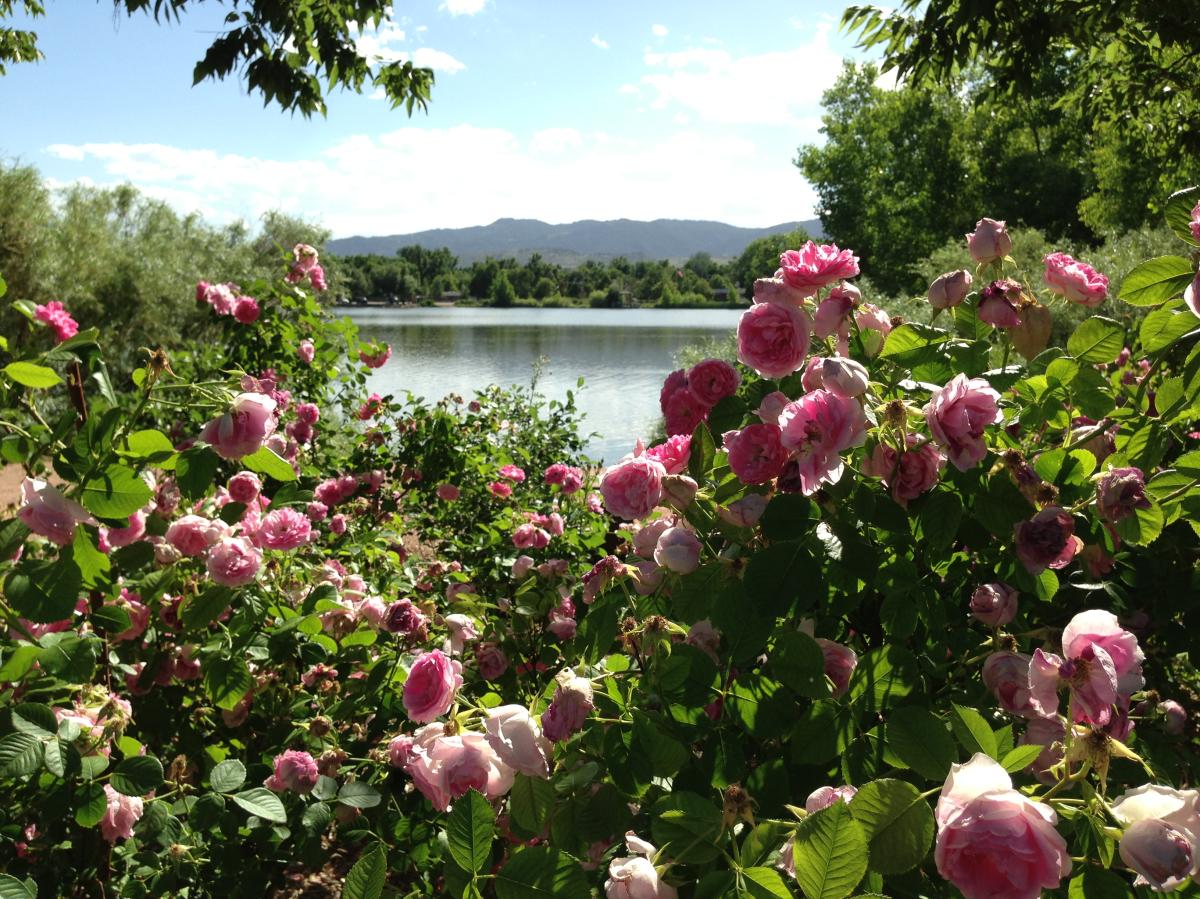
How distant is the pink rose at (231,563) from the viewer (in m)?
1.60

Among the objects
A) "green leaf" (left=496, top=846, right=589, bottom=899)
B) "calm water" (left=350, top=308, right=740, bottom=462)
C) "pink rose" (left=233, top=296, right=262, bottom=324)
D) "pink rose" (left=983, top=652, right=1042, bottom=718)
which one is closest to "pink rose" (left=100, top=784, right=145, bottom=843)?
"green leaf" (left=496, top=846, right=589, bottom=899)

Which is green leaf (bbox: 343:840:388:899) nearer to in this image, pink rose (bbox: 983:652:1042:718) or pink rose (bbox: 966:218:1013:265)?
pink rose (bbox: 983:652:1042:718)

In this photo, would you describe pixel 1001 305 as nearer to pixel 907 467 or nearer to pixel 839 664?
pixel 907 467

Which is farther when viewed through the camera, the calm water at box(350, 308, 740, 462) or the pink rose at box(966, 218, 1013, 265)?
the calm water at box(350, 308, 740, 462)

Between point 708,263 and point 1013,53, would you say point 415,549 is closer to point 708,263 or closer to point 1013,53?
point 1013,53

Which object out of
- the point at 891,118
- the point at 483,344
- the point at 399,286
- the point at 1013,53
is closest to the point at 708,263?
the point at 399,286

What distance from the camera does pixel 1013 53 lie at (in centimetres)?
541

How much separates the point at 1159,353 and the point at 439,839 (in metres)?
1.41

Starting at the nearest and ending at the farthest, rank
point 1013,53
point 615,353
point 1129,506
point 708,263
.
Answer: point 1129,506, point 1013,53, point 615,353, point 708,263

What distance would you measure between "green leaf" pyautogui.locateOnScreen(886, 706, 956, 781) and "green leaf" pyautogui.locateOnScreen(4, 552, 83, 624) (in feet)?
3.75

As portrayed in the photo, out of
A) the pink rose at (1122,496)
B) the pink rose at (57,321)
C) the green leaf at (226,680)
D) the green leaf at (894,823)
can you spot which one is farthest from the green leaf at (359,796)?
the pink rose at (57,321)

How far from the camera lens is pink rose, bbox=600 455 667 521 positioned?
3.70 feet

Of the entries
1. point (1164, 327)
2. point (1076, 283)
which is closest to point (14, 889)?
point (1164, 327)

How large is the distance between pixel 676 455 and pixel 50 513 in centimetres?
93
